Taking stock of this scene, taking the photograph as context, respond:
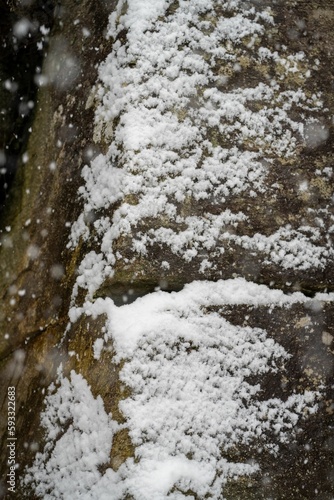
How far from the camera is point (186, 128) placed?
1236 mm

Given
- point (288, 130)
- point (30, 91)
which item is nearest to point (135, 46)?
point (288, 130)

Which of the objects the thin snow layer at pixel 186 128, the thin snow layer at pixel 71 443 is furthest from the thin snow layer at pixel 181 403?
the thin snow layer at pixel 186 128

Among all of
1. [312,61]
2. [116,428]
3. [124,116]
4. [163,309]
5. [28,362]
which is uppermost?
[312,61]

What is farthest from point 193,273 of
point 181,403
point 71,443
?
point 71,443

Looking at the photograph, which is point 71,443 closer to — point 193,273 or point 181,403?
point 181,403

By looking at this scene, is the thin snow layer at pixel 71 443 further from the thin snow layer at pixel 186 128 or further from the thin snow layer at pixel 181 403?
the thin snow layer at pixel 186 128

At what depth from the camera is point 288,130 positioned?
1286 millimetres

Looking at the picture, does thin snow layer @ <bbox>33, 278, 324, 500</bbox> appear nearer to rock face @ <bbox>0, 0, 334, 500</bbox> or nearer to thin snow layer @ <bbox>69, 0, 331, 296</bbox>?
rock face @ <bbox>0, 0, 334, 500</bbox>

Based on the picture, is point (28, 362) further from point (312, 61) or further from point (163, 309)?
point (312, 61)

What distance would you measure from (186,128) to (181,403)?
2.15ft

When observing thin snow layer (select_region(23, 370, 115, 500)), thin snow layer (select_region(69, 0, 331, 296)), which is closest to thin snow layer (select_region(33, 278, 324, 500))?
thin snow layer (select_region(23, 370, 115, 500))

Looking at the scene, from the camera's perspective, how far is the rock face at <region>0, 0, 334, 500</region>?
1.13 metres

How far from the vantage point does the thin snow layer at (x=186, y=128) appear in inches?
47.1

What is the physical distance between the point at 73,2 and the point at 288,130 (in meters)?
0.83
